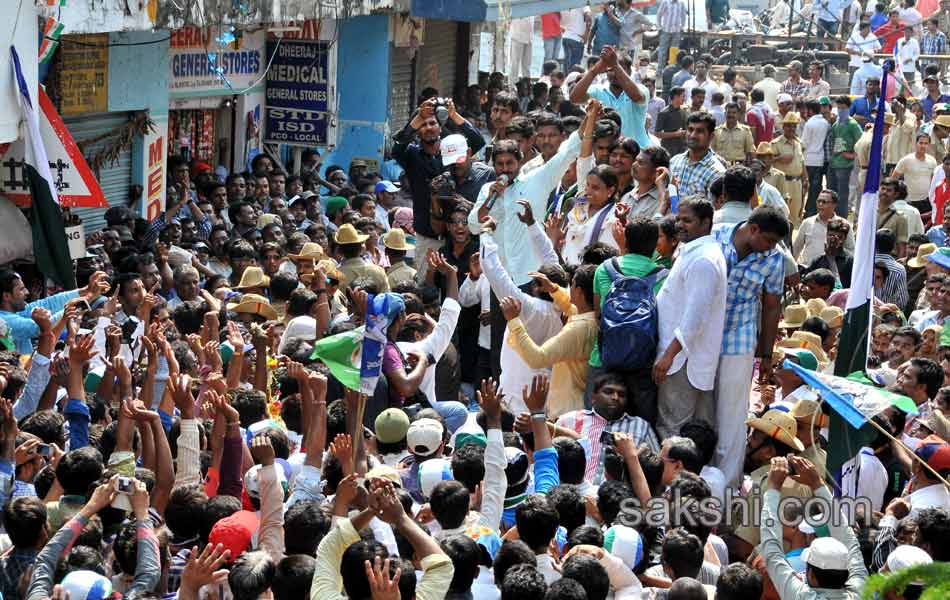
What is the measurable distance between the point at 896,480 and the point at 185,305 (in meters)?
4.56

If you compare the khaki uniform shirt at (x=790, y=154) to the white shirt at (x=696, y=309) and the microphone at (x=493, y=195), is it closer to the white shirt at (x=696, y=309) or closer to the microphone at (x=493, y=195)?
the microphone at (x=493, y=195)

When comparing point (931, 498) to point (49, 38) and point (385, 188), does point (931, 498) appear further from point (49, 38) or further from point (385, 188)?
point (385, 188)

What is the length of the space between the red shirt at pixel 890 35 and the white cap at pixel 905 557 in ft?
66.7

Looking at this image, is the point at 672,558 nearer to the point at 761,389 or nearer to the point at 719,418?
the point at 719,418

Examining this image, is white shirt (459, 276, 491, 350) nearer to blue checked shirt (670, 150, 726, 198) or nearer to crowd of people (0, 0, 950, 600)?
crowd of people (0, 0, 950, 600)

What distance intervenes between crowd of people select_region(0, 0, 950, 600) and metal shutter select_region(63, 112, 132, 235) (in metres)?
0.54

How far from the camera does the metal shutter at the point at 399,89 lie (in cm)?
1762

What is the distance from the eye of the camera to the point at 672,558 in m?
5.25

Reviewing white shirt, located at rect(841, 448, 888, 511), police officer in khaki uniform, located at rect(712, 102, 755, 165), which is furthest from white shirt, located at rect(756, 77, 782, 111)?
white shirt, located at rect(841, 448, 888, 511)

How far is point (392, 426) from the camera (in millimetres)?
6422

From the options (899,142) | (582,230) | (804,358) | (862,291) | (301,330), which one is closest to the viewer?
(862,291)

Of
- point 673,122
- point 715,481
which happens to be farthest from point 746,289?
point 673,122

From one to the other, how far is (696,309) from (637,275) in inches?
19.4

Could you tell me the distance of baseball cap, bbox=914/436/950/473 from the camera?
6508 millimetres
